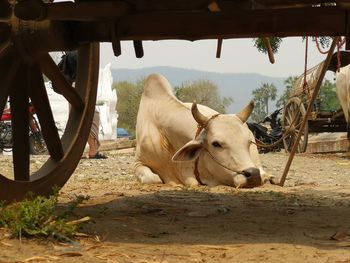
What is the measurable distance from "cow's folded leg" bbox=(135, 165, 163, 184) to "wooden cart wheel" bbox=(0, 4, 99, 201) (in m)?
2.91

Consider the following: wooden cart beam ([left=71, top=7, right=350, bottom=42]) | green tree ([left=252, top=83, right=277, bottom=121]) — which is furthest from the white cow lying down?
green tree ([left=252, top=83, right=277, bottom=121])

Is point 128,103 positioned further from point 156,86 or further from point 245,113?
point 245,113

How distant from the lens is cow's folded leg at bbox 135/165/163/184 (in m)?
8.18

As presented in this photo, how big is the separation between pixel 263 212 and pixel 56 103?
19.7 meters

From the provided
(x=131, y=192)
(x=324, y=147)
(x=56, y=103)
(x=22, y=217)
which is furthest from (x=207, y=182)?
(x=56, y=103)

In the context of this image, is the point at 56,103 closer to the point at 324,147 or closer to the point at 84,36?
the point at 324,147

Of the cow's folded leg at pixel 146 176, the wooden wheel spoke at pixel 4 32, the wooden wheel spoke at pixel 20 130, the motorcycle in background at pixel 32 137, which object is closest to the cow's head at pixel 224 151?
the cow's folded leg at pixel 146 176

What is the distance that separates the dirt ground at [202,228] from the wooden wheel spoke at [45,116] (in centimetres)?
45

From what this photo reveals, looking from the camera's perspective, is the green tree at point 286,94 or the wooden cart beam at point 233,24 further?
the green tree at point 286,94

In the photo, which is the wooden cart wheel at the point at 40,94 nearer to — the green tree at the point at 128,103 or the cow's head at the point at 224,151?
the cow's head at the point at 224,151

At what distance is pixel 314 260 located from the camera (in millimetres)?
3314

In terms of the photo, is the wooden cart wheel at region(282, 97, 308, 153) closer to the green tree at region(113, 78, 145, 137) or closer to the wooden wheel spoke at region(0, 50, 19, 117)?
the wooden wheel spoke at region(0, 50, 19, 117)

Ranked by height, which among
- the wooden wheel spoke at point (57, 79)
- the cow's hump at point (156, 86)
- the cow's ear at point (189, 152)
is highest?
the wooden wheel spoke at point (57, 79)

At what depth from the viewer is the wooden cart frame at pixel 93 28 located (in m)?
4.06
